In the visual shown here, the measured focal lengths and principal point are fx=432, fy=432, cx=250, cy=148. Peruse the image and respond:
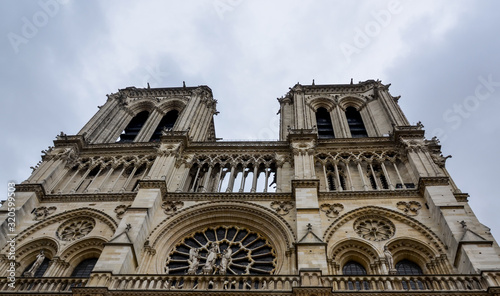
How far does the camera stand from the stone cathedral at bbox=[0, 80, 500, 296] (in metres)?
14.3

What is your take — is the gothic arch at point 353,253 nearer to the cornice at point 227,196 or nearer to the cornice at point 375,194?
the cornice at point 375,194

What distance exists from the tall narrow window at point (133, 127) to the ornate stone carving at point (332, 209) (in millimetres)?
14294

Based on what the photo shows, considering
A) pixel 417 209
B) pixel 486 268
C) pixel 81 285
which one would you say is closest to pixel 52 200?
pixel 81 285

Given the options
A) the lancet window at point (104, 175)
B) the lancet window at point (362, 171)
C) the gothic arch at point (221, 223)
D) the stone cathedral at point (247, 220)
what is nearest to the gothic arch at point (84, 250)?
the stone cathedral at point (247, 220)

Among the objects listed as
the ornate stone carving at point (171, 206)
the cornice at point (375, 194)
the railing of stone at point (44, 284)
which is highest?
the cornice at point (375, 194)

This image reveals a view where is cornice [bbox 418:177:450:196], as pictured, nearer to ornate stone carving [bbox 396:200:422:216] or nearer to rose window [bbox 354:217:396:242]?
ornate stone carving [bbox 396:200:422:216]

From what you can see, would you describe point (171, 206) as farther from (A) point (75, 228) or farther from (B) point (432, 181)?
(B) point (432, 181)

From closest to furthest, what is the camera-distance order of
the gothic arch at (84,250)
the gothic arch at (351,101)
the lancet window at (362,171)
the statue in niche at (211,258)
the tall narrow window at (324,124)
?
the statue in niche at (211,258) → the gothic arch at (84,250) → the lancet window at (362,171) → the tall narrow window at (324,124) → the gothic arch at (351,101)

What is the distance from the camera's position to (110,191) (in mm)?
21047

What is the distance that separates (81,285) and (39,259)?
11.7ft

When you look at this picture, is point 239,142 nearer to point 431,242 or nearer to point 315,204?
point 315,204

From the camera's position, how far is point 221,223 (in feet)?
63.0

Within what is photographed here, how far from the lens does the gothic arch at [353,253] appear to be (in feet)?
54.1

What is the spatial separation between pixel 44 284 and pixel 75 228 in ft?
14.8
